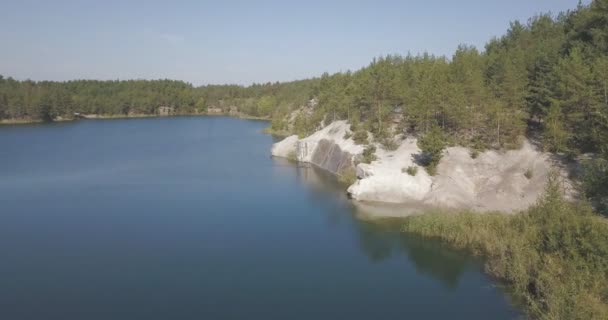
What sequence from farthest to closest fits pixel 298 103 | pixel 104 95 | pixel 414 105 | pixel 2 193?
pixel 104 95 < pixel 298 103 < pixel 414 105 < pixel 2 193

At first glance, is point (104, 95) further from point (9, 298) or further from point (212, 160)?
point (9, 298)

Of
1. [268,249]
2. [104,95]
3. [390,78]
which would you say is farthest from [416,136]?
[104,95]

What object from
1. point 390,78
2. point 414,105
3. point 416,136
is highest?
point 390,78

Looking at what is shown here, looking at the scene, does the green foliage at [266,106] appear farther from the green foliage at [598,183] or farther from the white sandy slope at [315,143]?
the green foliage at [598,183]

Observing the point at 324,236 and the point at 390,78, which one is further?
the point at 390,78

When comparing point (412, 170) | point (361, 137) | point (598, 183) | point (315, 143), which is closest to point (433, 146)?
point (412, 170)

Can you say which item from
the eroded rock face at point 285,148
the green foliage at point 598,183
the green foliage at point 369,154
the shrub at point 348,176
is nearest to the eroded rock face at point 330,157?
the shrub at point 348,176

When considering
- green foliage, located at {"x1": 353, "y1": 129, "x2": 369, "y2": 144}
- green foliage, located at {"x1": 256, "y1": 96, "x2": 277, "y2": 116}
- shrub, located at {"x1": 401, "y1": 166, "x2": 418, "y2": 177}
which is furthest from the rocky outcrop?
green foliage, located at {"x1": 256, "y1": 96, "x2": 277, "y2": 116}
